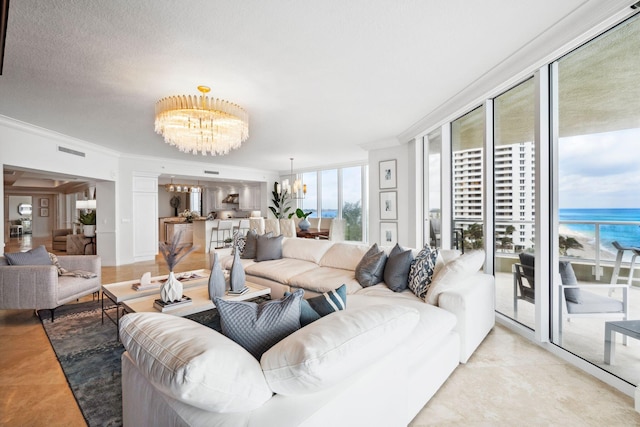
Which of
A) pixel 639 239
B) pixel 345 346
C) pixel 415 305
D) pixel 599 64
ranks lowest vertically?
pixel 415 305

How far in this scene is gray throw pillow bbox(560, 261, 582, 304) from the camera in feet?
8.19

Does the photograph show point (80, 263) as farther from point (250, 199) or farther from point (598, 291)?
point (250, 199)

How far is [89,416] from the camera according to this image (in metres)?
1.79

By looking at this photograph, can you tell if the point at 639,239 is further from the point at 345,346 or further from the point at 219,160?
the point at 219,160

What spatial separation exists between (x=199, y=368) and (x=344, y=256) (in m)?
3.07

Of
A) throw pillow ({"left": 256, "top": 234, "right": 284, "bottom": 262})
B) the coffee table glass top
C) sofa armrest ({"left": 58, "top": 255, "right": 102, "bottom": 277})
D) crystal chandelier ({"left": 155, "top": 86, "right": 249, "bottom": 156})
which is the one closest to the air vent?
sofa armrest ({"left": 58, "top": 255, "right": 102, "bottom": 277})

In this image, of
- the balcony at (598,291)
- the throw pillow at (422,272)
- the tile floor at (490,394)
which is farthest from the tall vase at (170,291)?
the balcony at (598,291)

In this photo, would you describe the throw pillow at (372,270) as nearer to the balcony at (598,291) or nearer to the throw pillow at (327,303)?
the balcony at (598,291)

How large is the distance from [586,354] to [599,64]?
2.27m

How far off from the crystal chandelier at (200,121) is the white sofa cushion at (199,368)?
8.54 ft

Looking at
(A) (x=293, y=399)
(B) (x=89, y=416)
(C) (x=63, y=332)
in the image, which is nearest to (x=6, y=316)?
(C) (x=63, y=332)

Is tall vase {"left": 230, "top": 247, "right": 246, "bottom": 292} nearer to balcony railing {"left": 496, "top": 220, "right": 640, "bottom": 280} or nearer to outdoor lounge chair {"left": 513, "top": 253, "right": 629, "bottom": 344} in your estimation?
outdoor lounge chair {"left": 513, "top": 253, "right": 629, "bottom": 344}

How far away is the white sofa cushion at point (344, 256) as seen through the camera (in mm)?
3732

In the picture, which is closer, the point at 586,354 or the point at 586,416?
the point at 586,416
